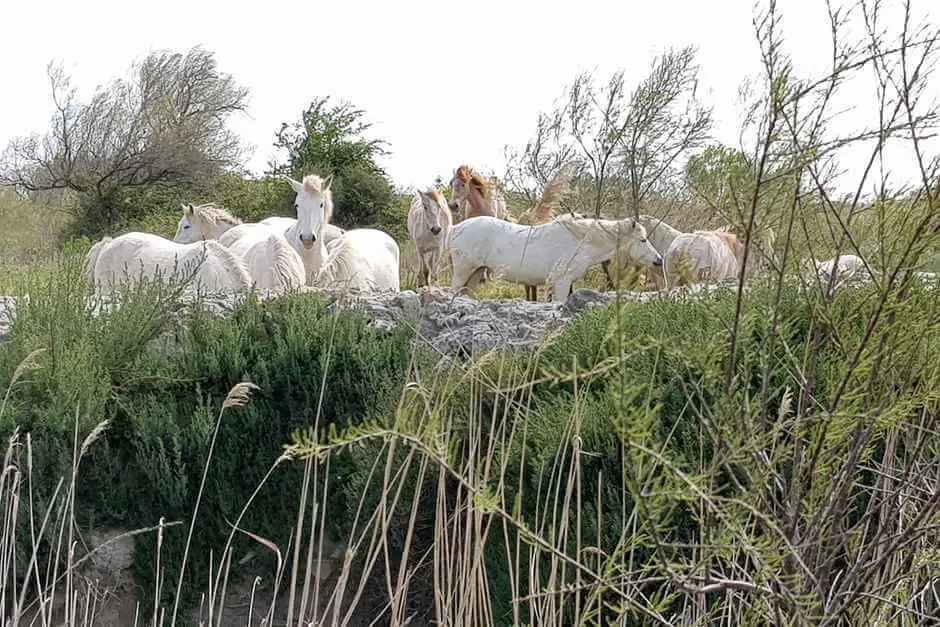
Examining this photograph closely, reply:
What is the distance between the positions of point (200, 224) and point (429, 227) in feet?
8.92

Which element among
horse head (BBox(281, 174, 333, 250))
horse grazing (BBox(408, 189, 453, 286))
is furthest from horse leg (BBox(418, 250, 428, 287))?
horse head (BBox(281, 174, 333, 250))

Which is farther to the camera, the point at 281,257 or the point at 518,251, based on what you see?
the point at 518,251

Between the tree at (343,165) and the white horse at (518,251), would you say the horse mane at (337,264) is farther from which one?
the tree at (343,165)

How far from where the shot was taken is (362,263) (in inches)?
369

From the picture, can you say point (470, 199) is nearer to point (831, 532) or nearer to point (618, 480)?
point (618, 480)

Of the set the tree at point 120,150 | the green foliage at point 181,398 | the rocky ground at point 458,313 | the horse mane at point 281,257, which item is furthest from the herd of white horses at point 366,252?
the tree at point 120,150

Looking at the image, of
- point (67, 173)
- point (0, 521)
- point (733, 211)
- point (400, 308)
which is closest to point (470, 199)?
point (400, 308)

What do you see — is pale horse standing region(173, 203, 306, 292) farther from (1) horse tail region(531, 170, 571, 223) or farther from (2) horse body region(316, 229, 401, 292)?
(1) horse tail region(531, 170, 571, 223)

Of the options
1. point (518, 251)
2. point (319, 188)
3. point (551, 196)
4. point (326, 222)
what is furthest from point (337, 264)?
point (551, 196)

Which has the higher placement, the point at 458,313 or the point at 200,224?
the point at 200,224

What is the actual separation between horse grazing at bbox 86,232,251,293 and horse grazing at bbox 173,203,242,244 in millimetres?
1090

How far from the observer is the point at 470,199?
13.1 meters

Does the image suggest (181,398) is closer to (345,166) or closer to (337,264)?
(337,264)

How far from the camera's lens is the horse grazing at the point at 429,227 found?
12164 millimetres
